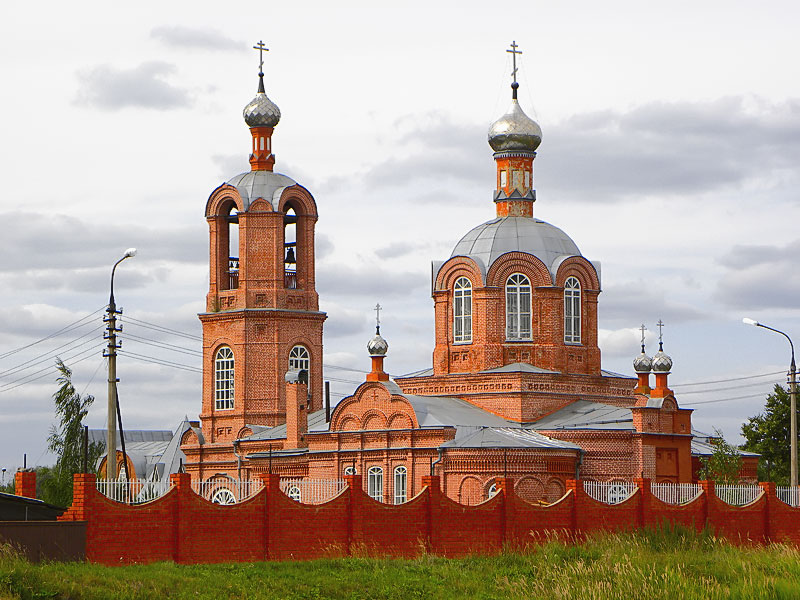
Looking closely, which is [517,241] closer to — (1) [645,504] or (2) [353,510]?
(1) [645,504]

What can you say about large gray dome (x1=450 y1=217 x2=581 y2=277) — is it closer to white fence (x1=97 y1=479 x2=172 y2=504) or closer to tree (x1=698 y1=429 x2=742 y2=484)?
tree (x1=698 y1=429 x2=742 y2=484)

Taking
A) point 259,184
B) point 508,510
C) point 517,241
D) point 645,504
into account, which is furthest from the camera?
point 259,184

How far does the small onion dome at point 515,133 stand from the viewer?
45.8 m

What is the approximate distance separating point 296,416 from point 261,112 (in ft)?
37.3

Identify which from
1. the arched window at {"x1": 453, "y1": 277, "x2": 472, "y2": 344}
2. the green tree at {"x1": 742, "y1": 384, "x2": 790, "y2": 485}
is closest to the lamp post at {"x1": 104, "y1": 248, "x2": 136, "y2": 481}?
the arched window at {"x1": 453, "y1": 277, "x2": 472, "y2": 344}

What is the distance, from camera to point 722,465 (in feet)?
133

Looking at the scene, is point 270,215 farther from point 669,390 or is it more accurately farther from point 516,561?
point 516,561

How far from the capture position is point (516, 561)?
1060 inches

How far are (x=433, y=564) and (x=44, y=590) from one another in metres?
7.68

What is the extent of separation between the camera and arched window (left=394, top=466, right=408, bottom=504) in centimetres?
4028

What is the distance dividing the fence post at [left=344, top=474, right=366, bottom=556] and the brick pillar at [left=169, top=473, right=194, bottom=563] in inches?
125

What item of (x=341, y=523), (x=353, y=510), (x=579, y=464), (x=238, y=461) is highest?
(x=238, y=461)

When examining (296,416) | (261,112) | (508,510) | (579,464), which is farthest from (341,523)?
(261,112)

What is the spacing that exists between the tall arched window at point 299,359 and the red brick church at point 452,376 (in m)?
0.04
